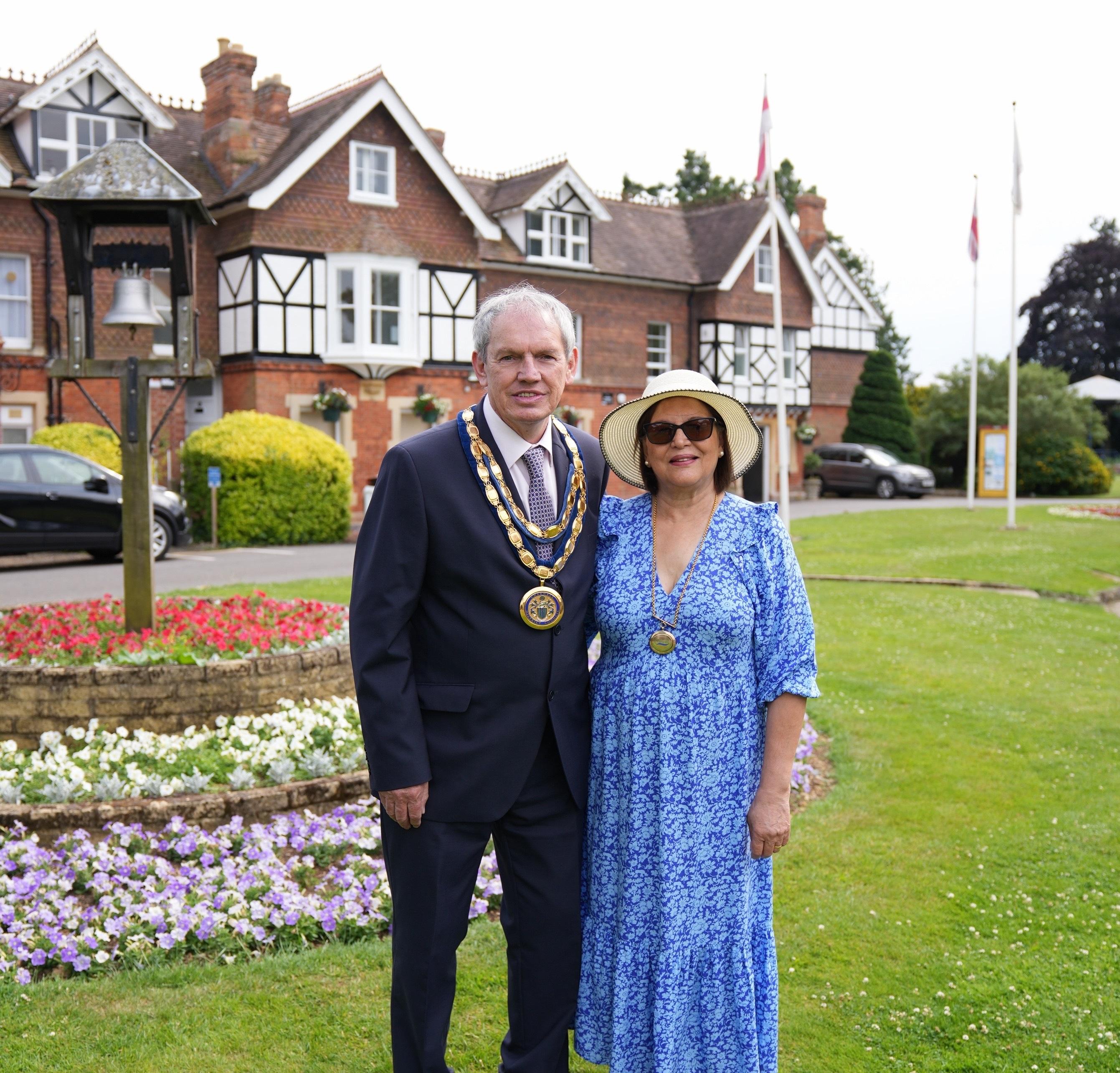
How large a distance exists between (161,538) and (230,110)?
1232cm

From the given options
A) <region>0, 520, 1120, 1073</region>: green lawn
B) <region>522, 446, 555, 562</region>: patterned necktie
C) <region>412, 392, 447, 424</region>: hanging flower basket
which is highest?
<region>412, 392, 447, 424</region>: hanging flower basket

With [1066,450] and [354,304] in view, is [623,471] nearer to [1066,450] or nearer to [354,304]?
[354,304]

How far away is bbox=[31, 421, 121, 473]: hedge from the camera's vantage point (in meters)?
19.0

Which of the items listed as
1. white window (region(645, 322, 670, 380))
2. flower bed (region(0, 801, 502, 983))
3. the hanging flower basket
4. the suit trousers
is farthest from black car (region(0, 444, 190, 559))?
white window (region(645, 322, 670, 380))

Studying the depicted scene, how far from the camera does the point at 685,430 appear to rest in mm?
3146

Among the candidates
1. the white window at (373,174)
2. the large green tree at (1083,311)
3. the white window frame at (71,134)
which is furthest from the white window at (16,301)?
the large green tree at (1083,311)

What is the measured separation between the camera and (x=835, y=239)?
63.4 m

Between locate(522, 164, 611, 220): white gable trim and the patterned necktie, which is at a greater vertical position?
locate(522, 164, 611, 220): white gable trim

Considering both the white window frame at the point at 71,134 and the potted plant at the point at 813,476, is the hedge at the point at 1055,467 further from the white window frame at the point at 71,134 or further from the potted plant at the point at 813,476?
the white window frame at the point at 71,134

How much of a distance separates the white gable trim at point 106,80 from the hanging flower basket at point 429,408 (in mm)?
7557

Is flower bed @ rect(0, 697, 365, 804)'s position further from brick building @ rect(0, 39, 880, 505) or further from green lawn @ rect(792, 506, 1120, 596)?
brick building @ rect(0, 39, 880, 505)

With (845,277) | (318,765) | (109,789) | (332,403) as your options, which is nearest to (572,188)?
(332,403)

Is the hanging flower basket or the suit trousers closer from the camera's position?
the suit trousers

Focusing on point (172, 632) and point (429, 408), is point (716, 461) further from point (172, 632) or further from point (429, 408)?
point (429, 408)
